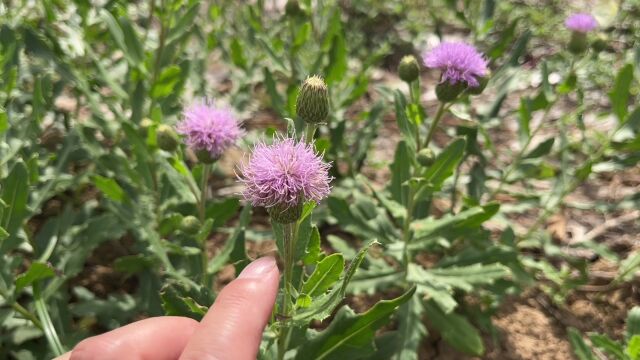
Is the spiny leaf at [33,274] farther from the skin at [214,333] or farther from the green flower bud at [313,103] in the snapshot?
the green flower bud at [313,103]

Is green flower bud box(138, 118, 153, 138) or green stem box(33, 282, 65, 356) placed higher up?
green flower bud box(138, 118, 153, 138)

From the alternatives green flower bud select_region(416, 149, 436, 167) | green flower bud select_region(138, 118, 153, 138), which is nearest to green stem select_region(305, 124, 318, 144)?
green flower bud select_region(416, 149, 436, 167)

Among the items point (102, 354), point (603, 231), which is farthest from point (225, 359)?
point (603, 231)


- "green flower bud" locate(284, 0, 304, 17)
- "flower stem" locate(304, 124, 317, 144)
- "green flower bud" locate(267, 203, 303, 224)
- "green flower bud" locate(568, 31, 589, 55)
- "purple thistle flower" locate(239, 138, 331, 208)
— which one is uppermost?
"green flower bud" locate(284, 0, 304, 17)

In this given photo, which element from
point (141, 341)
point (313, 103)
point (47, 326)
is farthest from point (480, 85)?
point (47, 326)

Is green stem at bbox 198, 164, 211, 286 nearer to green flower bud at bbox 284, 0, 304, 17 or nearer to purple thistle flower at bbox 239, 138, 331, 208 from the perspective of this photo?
purple thistle flower at bbox 239, 138, 331, 208

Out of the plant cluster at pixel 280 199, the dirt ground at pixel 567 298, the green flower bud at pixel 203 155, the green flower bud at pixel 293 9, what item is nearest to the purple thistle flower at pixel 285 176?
the plant cluster at pixel 280 199

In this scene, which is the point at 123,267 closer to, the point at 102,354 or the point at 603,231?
the point at 102,354
